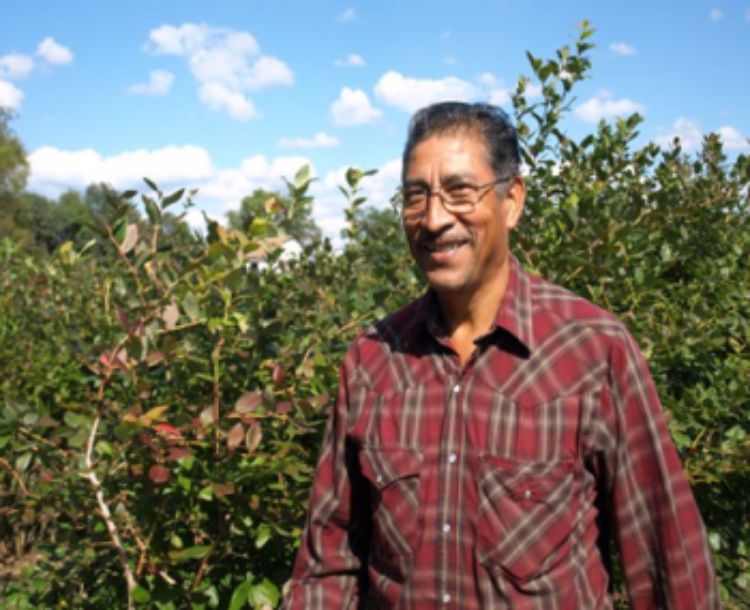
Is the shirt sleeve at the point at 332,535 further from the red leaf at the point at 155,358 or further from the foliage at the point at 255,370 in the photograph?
the red leaf at the point at 155,358

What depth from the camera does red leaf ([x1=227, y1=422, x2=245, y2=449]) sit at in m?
2.22

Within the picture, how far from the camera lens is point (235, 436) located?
7.31ft

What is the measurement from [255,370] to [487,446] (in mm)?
1027

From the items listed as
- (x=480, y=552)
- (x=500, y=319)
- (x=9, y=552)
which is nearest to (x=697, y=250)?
(x=500, y=319)

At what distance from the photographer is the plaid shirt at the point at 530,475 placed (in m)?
1.65

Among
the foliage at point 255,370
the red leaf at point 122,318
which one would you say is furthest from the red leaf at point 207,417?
the red leaf at point 122,318

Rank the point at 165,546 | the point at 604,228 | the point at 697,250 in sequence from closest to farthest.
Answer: the point at 165,546 → the point at 604,228 → the point at 697,250

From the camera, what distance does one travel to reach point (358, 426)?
1884mm

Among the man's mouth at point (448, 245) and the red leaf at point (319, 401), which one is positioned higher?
the man's mouth at point (448, 245)

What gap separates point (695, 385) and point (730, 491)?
1.41ft

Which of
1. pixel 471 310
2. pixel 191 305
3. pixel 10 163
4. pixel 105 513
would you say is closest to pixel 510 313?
pixel 471 310

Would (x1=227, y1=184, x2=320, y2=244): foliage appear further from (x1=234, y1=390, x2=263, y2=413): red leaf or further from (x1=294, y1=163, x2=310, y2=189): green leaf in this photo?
(x1=234, y1=390, x2=263, y2=413): red leaf

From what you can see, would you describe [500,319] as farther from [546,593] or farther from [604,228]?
[604,228]

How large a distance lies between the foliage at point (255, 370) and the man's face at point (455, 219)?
67 centimetres
